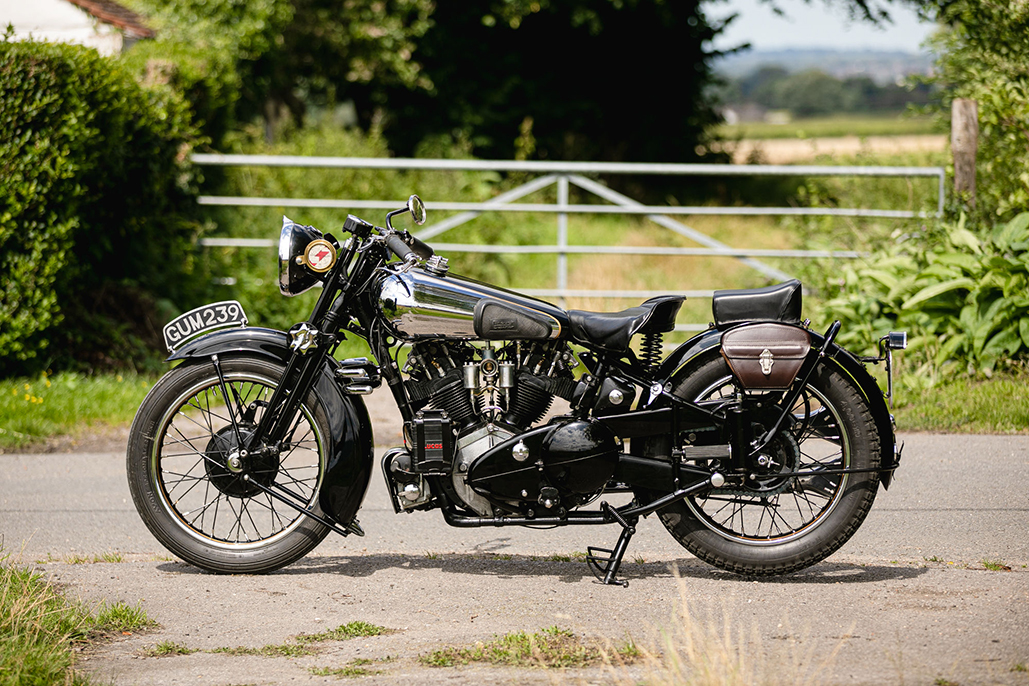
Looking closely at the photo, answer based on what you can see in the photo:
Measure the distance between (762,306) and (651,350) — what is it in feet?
1.52

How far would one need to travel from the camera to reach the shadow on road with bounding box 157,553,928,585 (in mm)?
4273

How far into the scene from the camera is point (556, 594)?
409 centimetres

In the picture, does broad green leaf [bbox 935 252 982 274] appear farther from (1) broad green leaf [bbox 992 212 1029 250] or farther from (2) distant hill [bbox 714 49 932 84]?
(2) distant hill [bbox 714 49 932 84]

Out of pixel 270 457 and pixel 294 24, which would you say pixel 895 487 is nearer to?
pixel 270 457

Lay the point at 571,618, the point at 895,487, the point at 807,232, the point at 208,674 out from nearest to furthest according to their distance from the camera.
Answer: the point at 208,674 < the point at 571,618 < the point at 895,487 < the point at 807,232

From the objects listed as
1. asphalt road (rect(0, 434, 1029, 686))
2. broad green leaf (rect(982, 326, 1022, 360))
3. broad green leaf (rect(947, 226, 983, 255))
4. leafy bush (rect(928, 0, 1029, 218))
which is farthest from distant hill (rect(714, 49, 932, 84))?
asphalt road (rect(0, 434, 1029, 686))

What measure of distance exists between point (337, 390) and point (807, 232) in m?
7.38

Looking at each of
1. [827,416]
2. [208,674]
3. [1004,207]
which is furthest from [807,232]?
[208,674]

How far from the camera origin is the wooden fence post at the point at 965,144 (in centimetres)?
841

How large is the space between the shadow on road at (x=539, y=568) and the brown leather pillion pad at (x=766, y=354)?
78 cm

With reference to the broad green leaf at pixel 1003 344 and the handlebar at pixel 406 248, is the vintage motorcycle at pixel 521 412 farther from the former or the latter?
the broad green leaf at pixel 1003 344

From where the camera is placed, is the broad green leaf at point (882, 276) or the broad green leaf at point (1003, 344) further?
the broad green leaf at point (882, 276)

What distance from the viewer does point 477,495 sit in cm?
420

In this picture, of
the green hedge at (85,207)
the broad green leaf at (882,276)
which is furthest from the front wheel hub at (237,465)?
the broad green leaf at (882,276)
